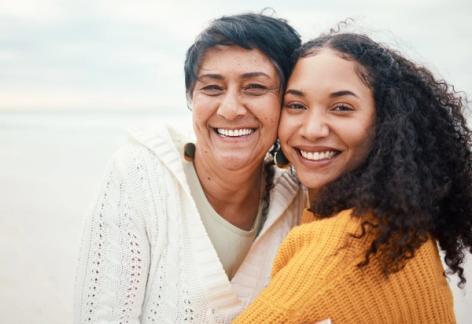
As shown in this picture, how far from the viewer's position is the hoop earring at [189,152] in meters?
2.42


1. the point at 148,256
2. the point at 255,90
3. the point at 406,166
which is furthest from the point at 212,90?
the point at 406,166

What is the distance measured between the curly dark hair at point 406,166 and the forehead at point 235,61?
0.17 meters

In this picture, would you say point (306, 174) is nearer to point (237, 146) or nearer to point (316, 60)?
point (237, 146)

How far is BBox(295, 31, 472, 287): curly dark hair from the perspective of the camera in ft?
5.51

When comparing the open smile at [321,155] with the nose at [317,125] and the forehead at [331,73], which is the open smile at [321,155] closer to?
the nose at [317,125]

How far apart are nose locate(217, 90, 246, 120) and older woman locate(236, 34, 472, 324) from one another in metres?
0.20

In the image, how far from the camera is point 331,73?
2.03m

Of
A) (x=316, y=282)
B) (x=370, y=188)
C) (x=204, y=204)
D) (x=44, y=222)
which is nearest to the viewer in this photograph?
(x=316, y=282)

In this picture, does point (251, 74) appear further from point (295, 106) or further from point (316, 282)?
point (316, 282)

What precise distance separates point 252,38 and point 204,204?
78 centimetres

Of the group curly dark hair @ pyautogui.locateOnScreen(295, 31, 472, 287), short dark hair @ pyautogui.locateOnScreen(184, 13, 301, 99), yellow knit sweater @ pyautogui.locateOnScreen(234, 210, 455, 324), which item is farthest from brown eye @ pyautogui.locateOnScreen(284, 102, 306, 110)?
yellow knit sweater @ pyautogui.locateOnScreen(234, 210, 455, 324)

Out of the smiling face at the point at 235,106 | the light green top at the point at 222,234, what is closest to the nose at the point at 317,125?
the smiling face at the point at 235,106

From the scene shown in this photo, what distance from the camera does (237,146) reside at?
7.66ft

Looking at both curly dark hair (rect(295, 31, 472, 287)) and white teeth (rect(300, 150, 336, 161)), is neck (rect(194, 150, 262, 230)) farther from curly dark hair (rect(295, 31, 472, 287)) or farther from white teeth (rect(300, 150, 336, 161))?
curly dark hair (rect(295, 31, 472, 287))
